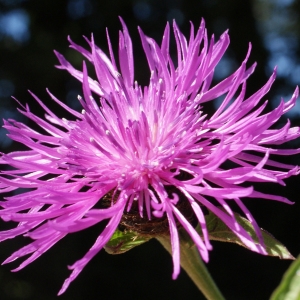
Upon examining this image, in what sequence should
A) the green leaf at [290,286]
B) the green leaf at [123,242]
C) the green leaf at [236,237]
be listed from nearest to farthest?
the green leaf at [290,286], the green leaf at [236,237], the green leaf at [123,242]

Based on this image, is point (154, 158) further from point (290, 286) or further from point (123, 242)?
point (290, 286)

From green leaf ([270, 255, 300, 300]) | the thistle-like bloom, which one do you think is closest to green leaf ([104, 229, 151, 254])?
the thistle-like bloom

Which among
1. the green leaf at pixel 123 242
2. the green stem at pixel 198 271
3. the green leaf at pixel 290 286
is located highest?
the green leaf at pixel 123 242

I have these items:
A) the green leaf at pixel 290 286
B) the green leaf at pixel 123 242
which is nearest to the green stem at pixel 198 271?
the green leaf at pixel 123 242

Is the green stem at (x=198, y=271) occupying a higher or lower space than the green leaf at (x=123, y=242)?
lower

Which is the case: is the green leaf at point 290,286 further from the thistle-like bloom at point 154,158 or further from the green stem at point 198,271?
the green stem at point 198,271

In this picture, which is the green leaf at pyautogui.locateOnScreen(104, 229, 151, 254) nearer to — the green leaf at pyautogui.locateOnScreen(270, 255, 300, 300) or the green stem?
the green stem

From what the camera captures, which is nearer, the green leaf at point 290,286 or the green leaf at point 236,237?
the green leaf at point 290,286

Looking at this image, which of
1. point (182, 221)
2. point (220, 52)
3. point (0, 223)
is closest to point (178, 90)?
point (220, 52)
